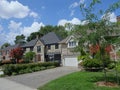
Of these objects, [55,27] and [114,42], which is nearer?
[114,42]

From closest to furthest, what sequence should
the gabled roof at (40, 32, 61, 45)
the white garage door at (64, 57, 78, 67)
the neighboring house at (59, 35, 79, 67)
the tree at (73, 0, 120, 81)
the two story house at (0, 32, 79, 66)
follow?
the tree at (73, 0, 120, 81) → the white garage door at (64, 57, 78, 67) → the neighboring house at (59, 35, 79, 67) → the two story house at (0, 32, 79, 66) → the gabled roof at (40, 32, 61, 45)

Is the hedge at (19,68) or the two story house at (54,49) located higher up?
the two story house at (54,49)

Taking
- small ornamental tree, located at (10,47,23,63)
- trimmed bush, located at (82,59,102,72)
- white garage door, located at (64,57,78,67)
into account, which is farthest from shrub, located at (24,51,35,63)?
trimmed bush, located at (82,59,102,72)

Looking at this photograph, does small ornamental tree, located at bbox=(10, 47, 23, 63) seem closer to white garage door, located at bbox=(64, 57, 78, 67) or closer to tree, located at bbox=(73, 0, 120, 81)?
white garage door, located at bbox=(64, 57, 78, 67)

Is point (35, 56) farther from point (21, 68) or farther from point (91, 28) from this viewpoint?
point (91, 28)

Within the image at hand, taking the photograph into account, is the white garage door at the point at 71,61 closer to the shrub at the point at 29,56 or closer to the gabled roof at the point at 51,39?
the gabled roof at the point at 51,39

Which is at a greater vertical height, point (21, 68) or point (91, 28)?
point (91, 28)

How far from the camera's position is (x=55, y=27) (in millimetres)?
96812

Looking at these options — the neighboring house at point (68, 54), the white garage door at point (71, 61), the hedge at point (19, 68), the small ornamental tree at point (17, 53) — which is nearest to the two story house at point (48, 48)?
the neighboring house at point (68, 54)

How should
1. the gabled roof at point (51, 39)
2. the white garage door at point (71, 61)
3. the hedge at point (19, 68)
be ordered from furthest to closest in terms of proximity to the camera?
1. the gabled roof at point (51, 39)
2. the white garage door at point (71, 61)
3. the hedge at point (19, 68)

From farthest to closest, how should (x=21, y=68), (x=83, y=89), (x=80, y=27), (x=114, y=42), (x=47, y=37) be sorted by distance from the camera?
1. (x=47, y=37)
2. (x=21, y=68)
3. (x=80, y=27)
4. (x=114, y=42)
5. (x=83, y=89)

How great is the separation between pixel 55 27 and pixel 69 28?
79.0 metres

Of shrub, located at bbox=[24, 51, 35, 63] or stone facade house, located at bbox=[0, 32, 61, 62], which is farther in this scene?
shrub, located at bbox=[24, 51, 35, 63]

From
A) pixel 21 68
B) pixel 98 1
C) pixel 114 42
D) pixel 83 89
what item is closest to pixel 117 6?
pixel 98 1
